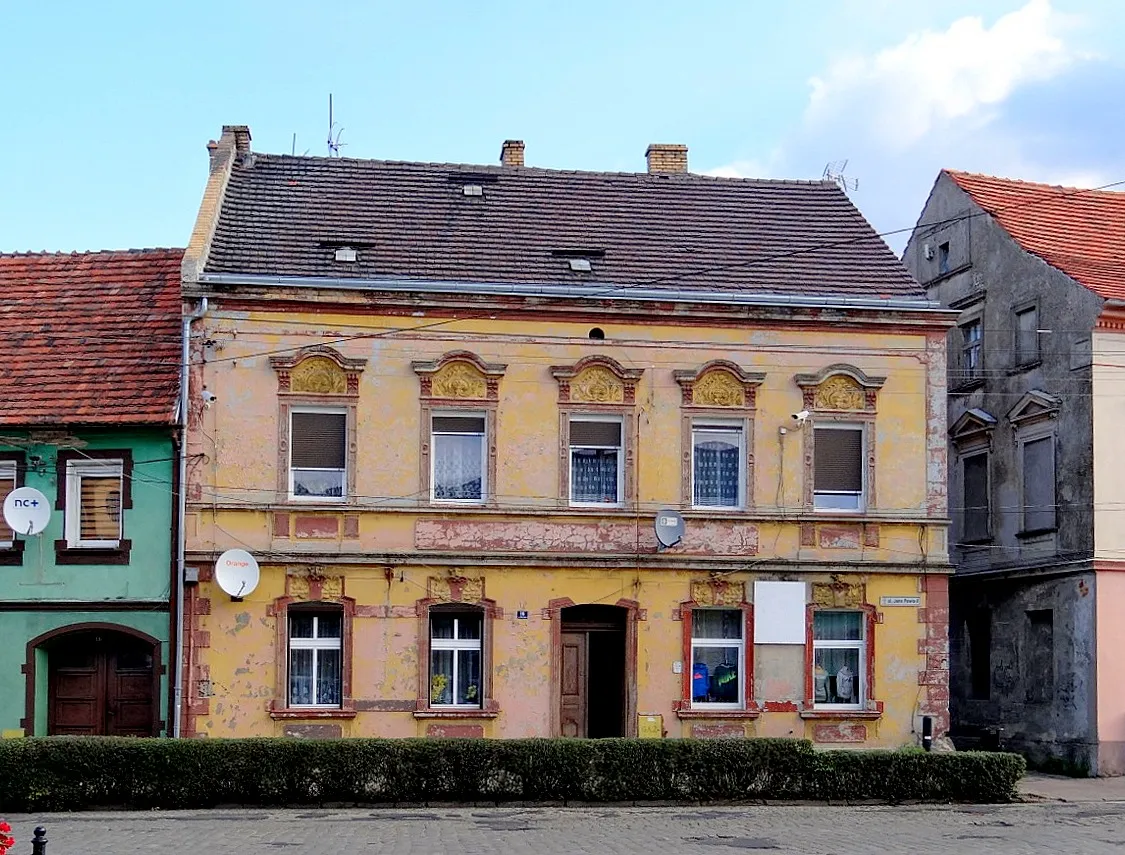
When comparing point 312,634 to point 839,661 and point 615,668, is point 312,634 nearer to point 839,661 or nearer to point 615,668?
point 615,668

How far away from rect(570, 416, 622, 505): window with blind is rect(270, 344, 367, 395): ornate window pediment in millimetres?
3794

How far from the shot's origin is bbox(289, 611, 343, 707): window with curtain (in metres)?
26.2

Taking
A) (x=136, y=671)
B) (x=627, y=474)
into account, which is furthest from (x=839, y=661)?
(x=136, y=671)

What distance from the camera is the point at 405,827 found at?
2017 cm

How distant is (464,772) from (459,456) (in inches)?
254

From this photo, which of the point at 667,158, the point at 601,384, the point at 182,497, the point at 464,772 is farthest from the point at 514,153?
the point at 464,772

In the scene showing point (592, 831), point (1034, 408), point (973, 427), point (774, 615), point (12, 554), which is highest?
point (1034, 408)

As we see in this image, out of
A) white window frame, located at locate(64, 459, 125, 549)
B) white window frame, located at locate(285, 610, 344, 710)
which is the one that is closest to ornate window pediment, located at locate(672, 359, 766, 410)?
white window frame, located at locate(285, 610, 344, 710)

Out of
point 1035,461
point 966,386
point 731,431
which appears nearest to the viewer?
point 731,431

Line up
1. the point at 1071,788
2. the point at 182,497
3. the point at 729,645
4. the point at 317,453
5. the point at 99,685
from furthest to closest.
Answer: the point at 729,645, the point at 317,453, the point at 99,685, the point at 1071,788, the point at 182,497

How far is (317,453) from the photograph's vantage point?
1048 inches

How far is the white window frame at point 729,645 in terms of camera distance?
26938 millimetres

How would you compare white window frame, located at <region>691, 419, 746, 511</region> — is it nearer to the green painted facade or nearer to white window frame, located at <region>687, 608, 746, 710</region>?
white window frame, located at <region>687, 608, 746, 710</region>

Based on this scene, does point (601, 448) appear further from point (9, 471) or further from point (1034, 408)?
point (9, 471)
